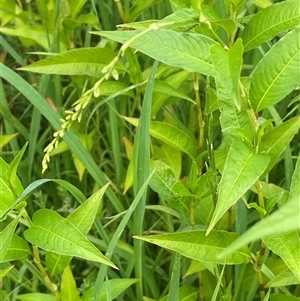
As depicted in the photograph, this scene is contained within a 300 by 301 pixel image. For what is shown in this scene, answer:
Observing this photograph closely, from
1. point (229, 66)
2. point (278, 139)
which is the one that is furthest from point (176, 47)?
point (278, 139)

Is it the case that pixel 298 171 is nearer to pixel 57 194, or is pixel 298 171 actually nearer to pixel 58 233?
pixel 58 233

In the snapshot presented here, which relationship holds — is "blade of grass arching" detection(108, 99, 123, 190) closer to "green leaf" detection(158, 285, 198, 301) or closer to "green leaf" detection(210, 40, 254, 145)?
"green leaf" detection(158, 285, 198, 301)

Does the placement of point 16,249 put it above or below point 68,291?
above

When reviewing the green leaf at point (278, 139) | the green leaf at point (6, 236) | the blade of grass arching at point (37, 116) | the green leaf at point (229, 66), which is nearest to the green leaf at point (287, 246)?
the green leaf at point (278, 139)

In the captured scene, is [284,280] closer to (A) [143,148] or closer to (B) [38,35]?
(A) [143,148]

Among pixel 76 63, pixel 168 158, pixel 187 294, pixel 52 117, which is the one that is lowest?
pixel 187 294

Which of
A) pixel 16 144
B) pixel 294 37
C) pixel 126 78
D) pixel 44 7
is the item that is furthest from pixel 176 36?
pixel 16 144

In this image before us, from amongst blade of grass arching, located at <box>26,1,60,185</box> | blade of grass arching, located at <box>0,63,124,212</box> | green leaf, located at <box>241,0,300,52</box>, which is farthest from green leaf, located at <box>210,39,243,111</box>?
blade of grass arching, located at <box>26,1,60,185</box>
